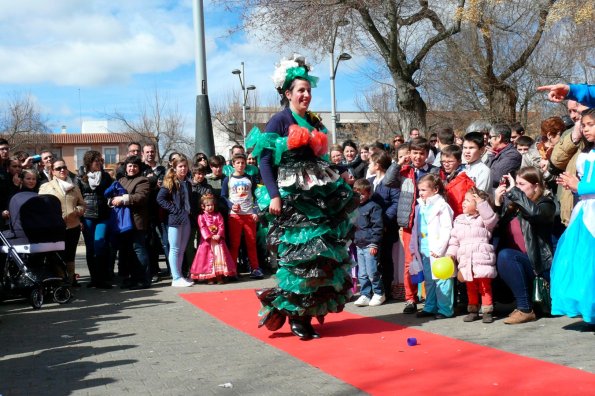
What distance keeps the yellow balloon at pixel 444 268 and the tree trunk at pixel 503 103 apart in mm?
17174

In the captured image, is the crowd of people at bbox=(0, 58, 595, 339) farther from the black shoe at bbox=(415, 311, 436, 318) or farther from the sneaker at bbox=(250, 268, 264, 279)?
the sneaker at bbox=(250, 268, 264, 279)

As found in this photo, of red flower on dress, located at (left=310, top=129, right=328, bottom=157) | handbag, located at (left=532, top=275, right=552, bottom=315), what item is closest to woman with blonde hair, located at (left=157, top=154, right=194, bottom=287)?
red flower on dress, located at (left=310, top=129, right=328, bottom=157)

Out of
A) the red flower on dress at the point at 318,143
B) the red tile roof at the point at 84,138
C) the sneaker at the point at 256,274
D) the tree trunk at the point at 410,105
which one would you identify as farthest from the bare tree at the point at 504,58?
the red tile roof at the point at 84,138

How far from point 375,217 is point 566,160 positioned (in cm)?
226

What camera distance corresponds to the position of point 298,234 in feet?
19.2

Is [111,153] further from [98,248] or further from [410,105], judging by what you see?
[98,248]

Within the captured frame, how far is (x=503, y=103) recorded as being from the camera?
22.6 metres

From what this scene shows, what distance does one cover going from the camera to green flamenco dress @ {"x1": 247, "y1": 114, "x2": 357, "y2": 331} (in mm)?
5797

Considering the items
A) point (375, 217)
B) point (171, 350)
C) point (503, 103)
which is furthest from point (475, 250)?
point (503, 103)

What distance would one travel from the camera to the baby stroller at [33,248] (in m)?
8.23

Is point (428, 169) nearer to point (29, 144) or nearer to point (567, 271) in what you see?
point (567, 271)

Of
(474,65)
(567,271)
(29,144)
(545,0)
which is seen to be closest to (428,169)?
(567,271)

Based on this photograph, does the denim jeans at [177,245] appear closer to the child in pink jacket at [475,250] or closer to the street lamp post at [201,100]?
the street lamp post at [201,100]

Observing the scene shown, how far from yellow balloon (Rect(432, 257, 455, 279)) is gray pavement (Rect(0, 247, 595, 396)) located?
48 centimetres
